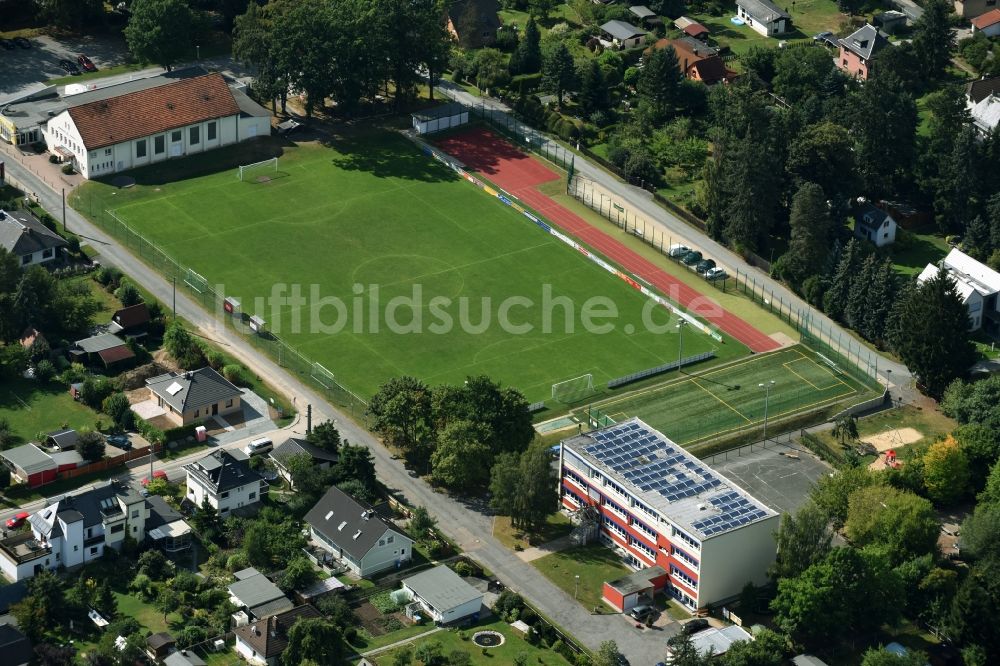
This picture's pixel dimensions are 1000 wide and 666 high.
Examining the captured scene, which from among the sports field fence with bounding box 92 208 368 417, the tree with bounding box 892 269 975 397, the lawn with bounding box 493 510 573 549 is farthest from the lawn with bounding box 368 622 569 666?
the tree with bounding box 892 269 975 397

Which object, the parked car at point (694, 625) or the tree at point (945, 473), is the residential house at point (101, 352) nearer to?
the parked car at point (694, 625)

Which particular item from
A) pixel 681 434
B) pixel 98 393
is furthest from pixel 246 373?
pixel 681 434

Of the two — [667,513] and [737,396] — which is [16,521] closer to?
[667,513]

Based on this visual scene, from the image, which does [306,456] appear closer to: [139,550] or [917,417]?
[139,550]

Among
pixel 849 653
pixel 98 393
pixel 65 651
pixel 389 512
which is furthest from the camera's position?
pixel 98 393

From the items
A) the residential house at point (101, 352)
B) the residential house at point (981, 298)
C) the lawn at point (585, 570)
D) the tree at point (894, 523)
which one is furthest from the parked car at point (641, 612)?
the residential house at point (981, 298)
